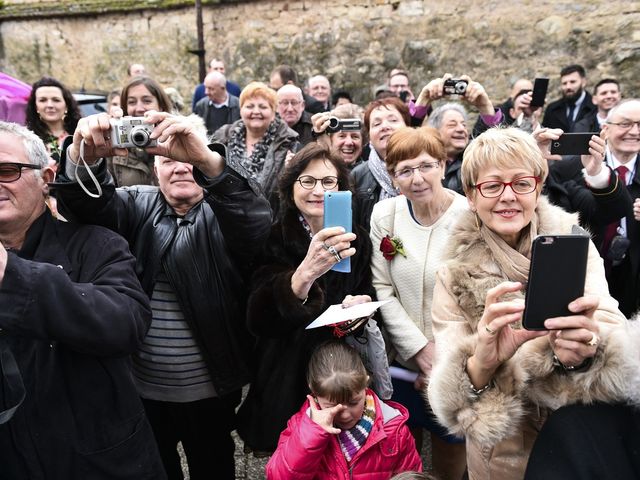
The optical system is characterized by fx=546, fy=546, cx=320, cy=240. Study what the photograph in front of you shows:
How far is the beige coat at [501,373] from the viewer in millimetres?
1413

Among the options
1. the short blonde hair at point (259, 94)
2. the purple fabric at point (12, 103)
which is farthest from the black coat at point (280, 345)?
the purple fabric at point (12, 103)

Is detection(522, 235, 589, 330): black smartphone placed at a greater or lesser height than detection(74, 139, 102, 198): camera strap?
lesser

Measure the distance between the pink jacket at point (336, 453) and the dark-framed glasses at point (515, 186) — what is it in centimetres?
103

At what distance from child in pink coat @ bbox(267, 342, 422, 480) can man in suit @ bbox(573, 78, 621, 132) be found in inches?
201

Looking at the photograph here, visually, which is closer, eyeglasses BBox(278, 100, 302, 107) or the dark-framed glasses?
the dark-framed glasses

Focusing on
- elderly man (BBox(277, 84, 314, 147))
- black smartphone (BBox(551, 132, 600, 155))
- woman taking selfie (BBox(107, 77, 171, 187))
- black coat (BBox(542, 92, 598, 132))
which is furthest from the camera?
black coat (BBox(542, 92, 598, 132))

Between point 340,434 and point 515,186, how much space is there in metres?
1.18

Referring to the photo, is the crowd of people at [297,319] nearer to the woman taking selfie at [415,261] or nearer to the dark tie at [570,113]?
the woman taking selfie at [415,261]

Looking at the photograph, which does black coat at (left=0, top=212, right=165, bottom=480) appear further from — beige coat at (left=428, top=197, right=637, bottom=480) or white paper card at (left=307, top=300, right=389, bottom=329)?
beige coat at (left=428, top=197, right=637, bottom=480)

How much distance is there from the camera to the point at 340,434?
7.20 feet

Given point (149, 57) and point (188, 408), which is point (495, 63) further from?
point (188, 408)

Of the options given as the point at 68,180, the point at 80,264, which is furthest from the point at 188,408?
the point at 68,180

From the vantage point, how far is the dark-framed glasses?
1.76 metres

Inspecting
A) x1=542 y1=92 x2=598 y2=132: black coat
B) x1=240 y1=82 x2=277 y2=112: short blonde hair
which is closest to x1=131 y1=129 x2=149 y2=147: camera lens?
x1=240 y1=82 x2=277 y2=112: short blonde hair
